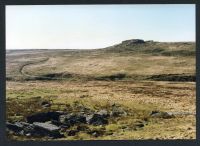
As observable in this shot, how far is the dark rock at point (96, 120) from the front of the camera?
14883 millimetres

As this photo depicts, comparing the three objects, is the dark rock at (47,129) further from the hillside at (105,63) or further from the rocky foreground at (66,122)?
the hillside at (105,63)

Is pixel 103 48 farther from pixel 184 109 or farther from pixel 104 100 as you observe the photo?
pixel 184 109

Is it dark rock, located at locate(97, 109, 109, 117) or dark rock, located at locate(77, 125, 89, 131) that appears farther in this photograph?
dark rock, located at locate(97, 109, 109, 117)

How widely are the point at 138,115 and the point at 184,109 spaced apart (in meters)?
1.56

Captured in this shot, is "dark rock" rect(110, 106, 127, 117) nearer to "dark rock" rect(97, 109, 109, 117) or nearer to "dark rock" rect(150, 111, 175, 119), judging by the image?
"dark rock" rect(97, 109, 109, 117)

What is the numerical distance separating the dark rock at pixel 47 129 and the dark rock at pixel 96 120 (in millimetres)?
1027

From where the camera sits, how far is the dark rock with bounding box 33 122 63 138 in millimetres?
14320

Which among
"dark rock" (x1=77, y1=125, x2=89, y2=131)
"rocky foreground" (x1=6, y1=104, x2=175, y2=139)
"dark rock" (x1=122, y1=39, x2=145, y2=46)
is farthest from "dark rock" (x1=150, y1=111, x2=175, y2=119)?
"dark rock" (x1=122, y1=39, x2=145, y2=46)

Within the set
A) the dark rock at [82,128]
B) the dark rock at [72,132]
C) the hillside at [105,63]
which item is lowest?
the dark rock at [72,132]

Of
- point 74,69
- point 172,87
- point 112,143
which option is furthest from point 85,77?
point 112,143

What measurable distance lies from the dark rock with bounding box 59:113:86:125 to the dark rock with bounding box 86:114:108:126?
19cm

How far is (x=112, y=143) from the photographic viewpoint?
12.2m

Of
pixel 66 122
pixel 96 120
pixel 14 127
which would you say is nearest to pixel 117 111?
pixel 96 120

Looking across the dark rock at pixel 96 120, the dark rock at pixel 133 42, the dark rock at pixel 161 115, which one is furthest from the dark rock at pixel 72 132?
the dark rock at pixel 133 42
